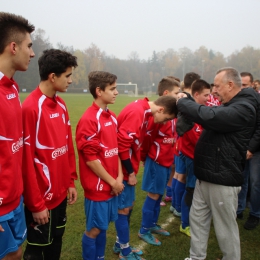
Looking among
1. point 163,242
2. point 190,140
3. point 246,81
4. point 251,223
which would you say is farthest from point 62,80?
point 246,81

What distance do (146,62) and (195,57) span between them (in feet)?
59.3

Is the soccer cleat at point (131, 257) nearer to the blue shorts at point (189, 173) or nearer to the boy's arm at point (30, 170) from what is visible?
the blue shorts at point (189, 173)

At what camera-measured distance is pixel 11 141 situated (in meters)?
1.84

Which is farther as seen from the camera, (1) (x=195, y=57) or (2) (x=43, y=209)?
(1) (x=195, y=57)

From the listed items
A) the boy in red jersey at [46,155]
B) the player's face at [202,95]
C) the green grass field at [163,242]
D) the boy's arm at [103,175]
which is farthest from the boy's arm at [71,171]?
the player's face at [202,95]

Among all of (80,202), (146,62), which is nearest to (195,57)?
(146,62)

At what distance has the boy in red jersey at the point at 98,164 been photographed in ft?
8.57

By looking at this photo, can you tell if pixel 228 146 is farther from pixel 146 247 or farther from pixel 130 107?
pixel 146 247

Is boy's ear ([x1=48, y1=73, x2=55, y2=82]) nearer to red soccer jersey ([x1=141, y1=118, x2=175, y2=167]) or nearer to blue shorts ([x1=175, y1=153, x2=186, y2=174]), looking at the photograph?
red soccer jersey ([x1=141, y1=118, x2=175, y2=167])

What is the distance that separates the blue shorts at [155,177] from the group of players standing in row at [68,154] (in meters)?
0.01

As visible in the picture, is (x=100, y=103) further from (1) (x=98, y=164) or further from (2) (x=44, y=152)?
(2) (x=44, y=152)

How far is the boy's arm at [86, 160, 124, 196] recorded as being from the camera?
8.54 ft

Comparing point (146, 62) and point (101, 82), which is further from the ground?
point (146, 62)

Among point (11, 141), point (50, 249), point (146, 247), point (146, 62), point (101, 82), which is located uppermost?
point (146, 62)
